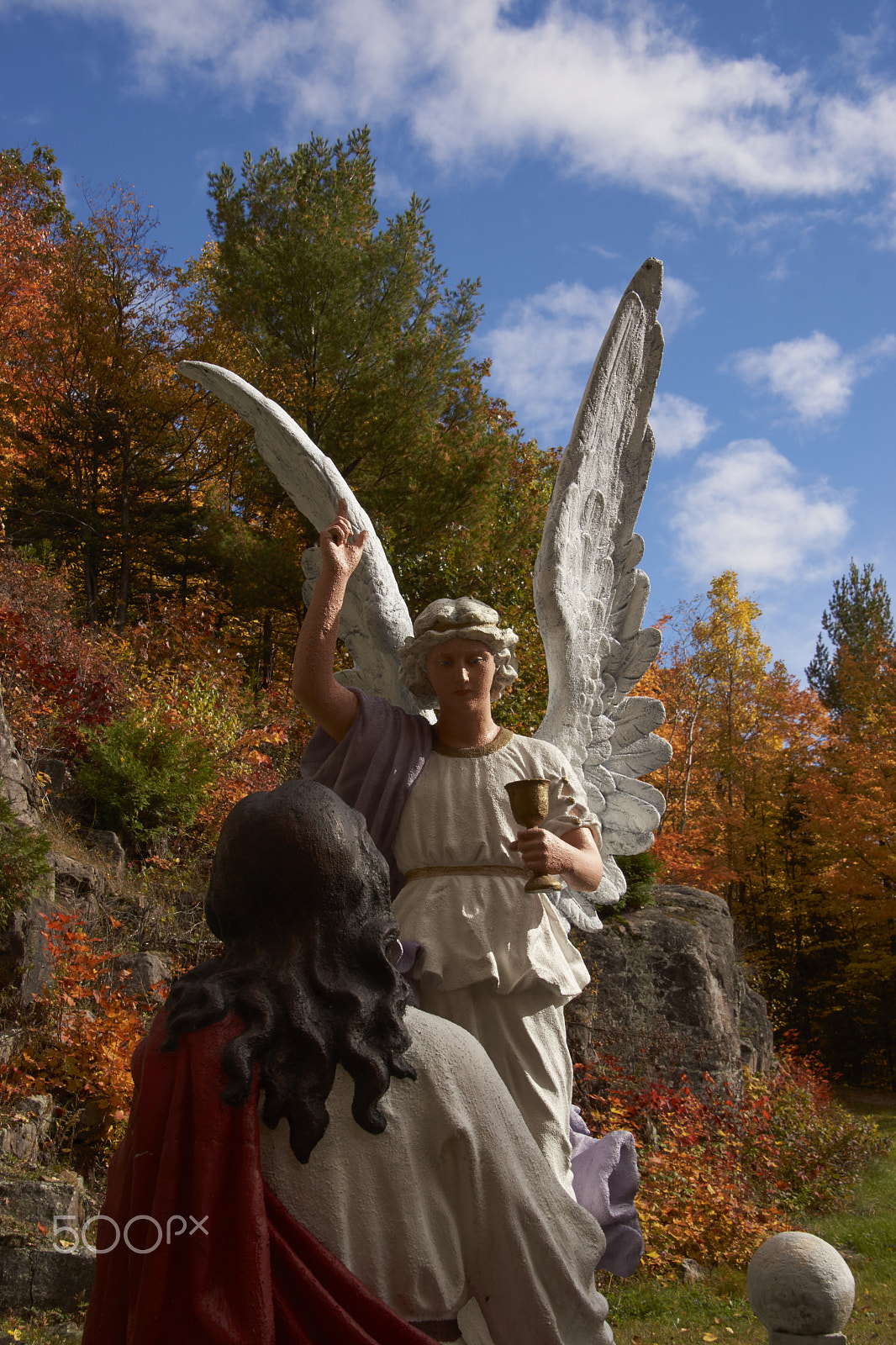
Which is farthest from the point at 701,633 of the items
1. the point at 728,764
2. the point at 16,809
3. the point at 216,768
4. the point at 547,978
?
the point at 547,978

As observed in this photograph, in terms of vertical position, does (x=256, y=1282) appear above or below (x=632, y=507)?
below

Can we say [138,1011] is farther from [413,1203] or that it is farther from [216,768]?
[413,1203]

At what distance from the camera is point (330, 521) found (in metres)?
2.91

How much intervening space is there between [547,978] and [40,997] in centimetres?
450

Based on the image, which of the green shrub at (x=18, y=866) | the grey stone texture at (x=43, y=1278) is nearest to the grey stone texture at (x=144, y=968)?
the green shrub at (x=18, y=866)

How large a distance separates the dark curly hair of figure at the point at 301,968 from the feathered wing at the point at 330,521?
1.50 m

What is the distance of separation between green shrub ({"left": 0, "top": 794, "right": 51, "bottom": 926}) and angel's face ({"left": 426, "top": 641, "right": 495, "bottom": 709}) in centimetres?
429

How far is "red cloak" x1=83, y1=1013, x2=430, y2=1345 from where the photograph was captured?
112 cm

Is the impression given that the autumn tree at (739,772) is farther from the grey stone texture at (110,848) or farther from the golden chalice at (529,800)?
the golden chalice at (529,800)

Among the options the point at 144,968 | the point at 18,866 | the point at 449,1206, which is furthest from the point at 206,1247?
the point at 144,968

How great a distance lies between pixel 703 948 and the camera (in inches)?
360

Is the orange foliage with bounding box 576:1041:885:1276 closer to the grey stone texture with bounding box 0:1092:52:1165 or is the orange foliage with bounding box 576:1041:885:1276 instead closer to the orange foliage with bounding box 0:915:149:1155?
the orange foliage with bounding box 0:915:149:1155

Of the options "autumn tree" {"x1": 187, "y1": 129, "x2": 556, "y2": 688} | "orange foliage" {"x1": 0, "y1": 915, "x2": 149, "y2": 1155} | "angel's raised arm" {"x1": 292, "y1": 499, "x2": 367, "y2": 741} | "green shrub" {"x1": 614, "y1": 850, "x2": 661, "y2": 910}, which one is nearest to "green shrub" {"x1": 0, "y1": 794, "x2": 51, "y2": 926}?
"orange foliage" {"x1": 0, "y1": 915, "x2": 149, "y2": 1155}

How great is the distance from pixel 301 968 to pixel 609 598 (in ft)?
7.88
